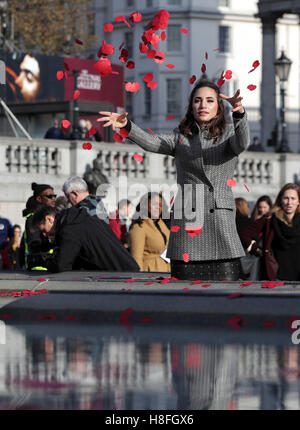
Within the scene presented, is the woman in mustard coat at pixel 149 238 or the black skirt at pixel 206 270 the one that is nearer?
the black skirt at pixel 206 270

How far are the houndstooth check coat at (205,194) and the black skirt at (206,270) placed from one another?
0.05 metres

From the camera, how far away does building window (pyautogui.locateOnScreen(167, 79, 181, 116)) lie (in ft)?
239

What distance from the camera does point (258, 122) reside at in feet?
242

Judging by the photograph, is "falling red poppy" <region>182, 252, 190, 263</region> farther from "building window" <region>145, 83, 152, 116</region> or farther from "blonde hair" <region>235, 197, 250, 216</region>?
"building window" <region>145, 83, 152, 116</region>

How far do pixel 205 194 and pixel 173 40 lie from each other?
67.0 m

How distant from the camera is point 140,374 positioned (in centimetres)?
534

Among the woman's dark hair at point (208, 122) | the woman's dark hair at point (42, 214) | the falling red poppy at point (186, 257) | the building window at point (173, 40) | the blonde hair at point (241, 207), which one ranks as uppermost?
the building window at point (173, 40)

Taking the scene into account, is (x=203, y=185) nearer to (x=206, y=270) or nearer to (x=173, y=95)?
(x=206, y=270)

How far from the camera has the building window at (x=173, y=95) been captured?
Result: 72.8m

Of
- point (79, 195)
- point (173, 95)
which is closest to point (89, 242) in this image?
point (79, 195)

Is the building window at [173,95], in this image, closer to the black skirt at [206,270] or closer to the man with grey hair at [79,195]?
the man with grey hair at [79,195]

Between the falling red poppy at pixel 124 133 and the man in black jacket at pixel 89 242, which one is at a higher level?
the falling red poppy at pixel 124 133

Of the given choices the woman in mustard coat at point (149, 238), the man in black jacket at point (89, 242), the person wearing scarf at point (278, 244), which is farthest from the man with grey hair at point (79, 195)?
the person wearing scarf at point (278, 244)

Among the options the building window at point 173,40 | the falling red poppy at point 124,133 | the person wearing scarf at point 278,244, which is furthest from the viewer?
the building window at point 173,40
